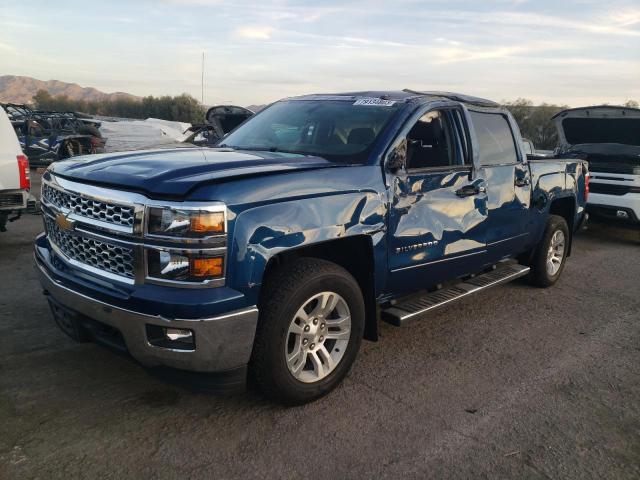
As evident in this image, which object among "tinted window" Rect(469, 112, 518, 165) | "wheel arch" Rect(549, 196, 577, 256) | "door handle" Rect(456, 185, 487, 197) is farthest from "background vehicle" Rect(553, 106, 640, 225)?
"door handle" Rect(456, 185, 487, 197)

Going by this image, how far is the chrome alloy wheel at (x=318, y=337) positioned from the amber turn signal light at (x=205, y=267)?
1.94 feet

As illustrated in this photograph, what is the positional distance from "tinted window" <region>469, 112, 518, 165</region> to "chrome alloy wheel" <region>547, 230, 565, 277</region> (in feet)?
4.42

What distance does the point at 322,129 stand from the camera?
13.6 ft

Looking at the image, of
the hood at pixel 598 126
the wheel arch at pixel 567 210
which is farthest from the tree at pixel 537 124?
the wheel arch at pixel 567 210

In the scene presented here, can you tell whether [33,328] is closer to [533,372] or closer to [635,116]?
[533,372]

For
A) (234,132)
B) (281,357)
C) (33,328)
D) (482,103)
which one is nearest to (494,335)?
(482,103)

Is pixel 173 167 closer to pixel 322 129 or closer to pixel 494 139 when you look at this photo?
pixel 322 129

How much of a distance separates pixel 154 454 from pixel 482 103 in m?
3.85

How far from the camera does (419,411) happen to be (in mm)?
3322

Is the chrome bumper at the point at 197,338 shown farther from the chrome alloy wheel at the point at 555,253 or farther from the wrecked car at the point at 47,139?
the wrecked car at the point at 47,139

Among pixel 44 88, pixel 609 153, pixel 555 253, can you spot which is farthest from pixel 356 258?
pixel 44 88

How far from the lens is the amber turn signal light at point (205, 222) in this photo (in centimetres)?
270

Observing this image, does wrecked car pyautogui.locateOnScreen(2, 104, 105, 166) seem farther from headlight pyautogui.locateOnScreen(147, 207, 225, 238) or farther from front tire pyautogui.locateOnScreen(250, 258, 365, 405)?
headlight pyautogui.locateOnScreen(147, 207, 225, 238)

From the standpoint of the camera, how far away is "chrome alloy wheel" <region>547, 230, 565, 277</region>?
596cm
